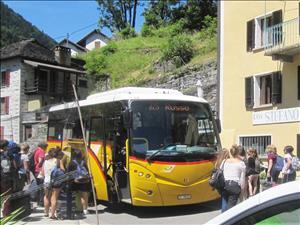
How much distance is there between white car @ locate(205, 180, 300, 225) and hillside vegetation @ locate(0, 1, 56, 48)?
2971 inches

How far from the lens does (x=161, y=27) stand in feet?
195

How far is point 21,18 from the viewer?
107 meters

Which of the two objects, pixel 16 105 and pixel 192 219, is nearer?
pixel 192 219

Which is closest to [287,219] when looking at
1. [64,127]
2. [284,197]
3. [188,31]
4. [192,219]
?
[284,197]

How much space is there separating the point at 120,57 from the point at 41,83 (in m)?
7.93

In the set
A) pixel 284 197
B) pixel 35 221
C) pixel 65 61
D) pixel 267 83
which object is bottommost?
pixel 35 221

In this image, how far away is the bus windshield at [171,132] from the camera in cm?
1248

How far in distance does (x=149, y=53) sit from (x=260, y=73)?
29572 mm

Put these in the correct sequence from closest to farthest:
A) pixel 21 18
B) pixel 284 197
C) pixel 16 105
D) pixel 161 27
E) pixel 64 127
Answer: pixel 284 197, pixel 64 127, pixel 16 105, pixel 161 27, pixel 21 18

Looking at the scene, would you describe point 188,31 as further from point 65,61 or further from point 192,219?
point 192,219

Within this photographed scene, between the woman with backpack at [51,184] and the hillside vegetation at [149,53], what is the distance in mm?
24094

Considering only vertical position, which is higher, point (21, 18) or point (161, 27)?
point (21, 18)

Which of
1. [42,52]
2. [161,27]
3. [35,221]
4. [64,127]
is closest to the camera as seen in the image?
[35,221]

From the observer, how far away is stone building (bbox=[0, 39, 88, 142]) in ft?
167
